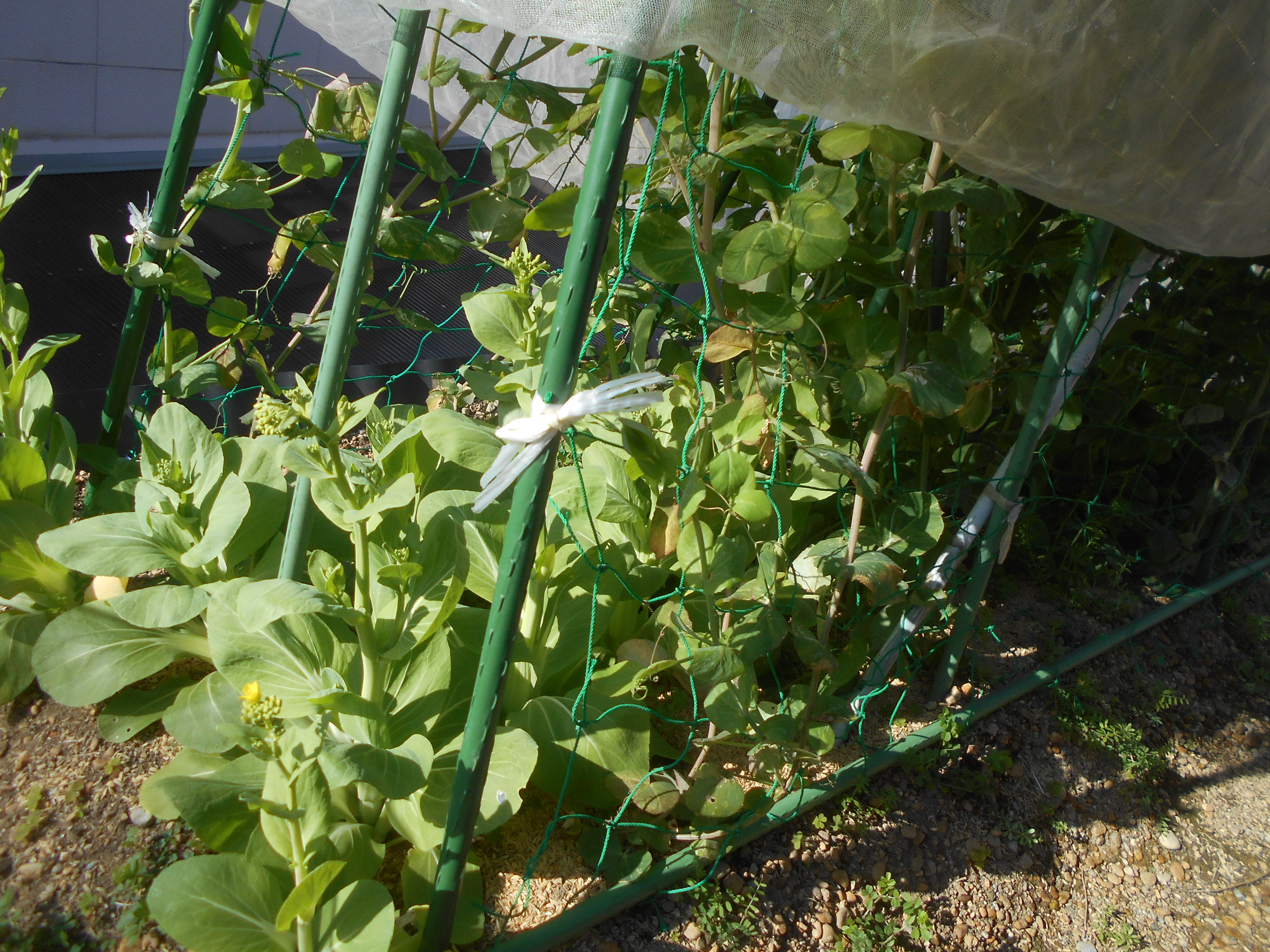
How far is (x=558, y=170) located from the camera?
94.6 inches

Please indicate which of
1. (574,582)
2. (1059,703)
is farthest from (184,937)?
(1059,703)

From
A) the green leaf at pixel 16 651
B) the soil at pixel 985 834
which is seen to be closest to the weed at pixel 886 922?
the soil at pixel 985 834

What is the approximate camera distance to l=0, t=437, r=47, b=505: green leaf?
1366mm

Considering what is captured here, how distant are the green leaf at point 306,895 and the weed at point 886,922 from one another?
828 mm

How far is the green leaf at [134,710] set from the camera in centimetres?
134

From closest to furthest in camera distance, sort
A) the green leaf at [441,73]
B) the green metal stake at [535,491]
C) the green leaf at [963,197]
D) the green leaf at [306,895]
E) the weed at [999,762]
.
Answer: the green metal stake at [535,491] → the green leaf at [306,895] → the green leaf at [963,197] → the green leaf at [441,73] → the weed at [999,762]

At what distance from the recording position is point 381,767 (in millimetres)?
1003

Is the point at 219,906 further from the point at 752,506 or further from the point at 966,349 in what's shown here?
the point at 966,349

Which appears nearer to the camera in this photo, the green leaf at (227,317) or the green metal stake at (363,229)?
the green metal stake at (363,229)

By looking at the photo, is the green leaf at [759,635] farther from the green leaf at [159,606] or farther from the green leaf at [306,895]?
the green leaf at [159,606]

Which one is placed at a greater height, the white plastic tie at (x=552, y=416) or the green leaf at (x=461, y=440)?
the white plastic tie at (x=552, y=416)

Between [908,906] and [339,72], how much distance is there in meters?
5.45

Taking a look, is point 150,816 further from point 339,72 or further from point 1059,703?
point 339,72

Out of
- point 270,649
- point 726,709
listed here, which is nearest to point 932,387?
point 726,709
